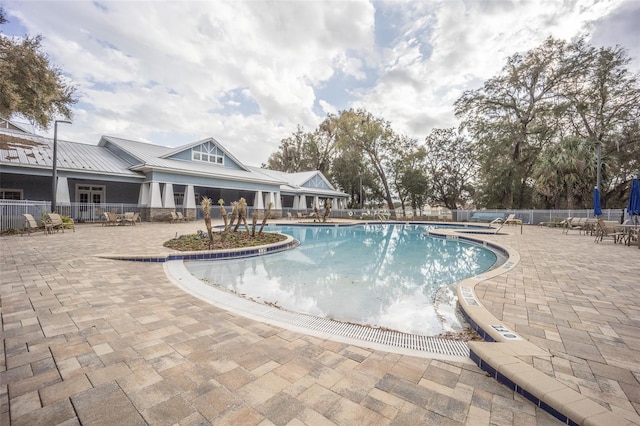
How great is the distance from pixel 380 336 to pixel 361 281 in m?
2.68

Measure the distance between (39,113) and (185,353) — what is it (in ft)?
26.6

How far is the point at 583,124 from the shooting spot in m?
21.2

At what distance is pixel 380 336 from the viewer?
279 cm

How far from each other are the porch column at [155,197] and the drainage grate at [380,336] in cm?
1648

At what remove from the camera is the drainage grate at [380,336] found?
8.19 feet

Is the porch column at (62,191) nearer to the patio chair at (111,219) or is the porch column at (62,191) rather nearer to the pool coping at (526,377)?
the patio chair at (111,219)

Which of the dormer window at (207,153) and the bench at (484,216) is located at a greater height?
the dormer window at (207,153)

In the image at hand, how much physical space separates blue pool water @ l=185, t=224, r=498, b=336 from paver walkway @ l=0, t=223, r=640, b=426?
3.28 ft

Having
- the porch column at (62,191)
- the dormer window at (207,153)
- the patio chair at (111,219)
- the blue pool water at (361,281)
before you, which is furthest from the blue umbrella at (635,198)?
the porch column at (62,191)

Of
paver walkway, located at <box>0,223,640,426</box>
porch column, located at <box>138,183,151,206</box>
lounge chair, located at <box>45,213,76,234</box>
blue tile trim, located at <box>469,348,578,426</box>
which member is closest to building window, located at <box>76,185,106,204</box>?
porch column, located at <box>138,183,151,206</box>

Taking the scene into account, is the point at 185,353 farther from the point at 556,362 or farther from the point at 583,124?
the point at 583,124

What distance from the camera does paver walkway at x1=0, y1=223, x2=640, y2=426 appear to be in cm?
157

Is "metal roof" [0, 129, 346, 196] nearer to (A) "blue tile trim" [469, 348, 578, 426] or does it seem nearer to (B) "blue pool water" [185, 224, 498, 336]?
(B) "blue pool water" [185, 224, 498, 336]

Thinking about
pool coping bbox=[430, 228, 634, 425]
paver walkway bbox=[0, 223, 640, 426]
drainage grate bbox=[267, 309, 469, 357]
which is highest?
pool coping bbox=[430, 228, 634, 425]
